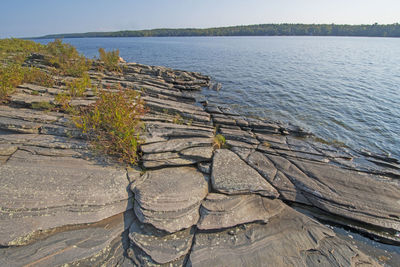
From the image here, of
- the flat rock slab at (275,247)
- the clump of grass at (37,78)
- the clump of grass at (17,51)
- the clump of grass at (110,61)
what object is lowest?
the flat rock slab at (275,247)

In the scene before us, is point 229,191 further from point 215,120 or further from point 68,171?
point 215,120

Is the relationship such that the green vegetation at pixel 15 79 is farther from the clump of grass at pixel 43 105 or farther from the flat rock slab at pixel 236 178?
the flat rock slab at pixel 236 178

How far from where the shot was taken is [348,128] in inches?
522

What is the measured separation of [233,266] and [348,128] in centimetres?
1381

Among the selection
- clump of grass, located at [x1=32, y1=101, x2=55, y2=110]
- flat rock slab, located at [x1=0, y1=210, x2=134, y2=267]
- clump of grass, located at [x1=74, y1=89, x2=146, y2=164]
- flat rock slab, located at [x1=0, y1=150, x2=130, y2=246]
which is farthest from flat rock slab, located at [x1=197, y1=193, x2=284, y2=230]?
clump of grass, located at [x1=32, y1=101, x2=55, y2=110]

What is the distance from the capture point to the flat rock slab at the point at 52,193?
181 inches

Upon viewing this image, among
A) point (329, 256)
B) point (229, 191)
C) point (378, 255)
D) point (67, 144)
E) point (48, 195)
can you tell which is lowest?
point (378, 255)

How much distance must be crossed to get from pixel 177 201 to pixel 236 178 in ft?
7.26

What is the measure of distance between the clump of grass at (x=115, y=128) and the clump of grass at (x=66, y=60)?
470 inches

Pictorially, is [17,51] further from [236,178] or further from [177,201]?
[236,178]

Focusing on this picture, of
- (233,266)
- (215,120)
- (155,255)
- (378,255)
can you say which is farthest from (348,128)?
(155,255)

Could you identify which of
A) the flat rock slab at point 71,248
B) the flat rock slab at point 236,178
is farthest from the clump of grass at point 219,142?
the flat rock slab at point 71,248

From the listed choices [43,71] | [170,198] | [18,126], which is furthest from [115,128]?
[43,71]

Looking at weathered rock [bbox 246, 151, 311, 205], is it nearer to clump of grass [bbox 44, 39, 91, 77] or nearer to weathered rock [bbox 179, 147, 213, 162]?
weathered rock [bbox 179, 147, 213, 162]
